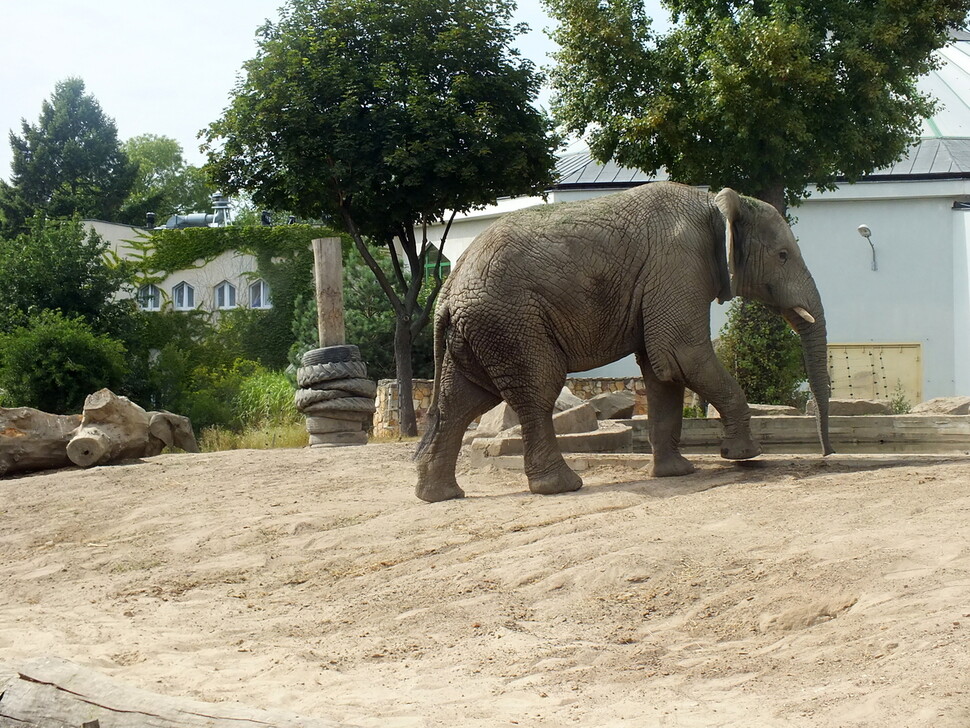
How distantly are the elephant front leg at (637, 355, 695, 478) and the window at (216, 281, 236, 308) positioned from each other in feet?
78.8

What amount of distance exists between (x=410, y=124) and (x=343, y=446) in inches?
177

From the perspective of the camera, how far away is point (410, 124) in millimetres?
15164

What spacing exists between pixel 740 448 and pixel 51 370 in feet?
36.8

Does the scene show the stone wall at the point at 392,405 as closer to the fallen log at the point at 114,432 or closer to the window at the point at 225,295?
the fallen log at the point at 114,432

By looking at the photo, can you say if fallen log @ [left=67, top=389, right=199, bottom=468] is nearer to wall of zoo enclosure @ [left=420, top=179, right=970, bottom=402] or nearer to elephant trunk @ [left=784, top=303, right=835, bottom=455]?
elephant trunk @ [left=784, top=303, right=835, bottom=455]

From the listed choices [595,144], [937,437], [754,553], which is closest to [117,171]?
[595,144]

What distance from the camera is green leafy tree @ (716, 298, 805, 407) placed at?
18531 millimetres

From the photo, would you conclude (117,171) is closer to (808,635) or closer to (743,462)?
(743,462)

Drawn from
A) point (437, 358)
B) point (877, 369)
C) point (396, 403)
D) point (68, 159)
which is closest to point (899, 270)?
point (877, 369)

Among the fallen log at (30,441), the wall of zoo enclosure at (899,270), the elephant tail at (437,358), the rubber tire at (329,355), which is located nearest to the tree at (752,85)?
the rubber tire at (329,355)

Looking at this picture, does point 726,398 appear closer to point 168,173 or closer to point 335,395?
point 335,395

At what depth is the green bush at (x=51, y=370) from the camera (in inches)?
649

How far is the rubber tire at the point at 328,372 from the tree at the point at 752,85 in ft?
18.8

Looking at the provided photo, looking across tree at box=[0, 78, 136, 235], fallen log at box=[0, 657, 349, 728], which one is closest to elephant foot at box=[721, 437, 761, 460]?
fallen log at box=[0, 657, 349, 728]
